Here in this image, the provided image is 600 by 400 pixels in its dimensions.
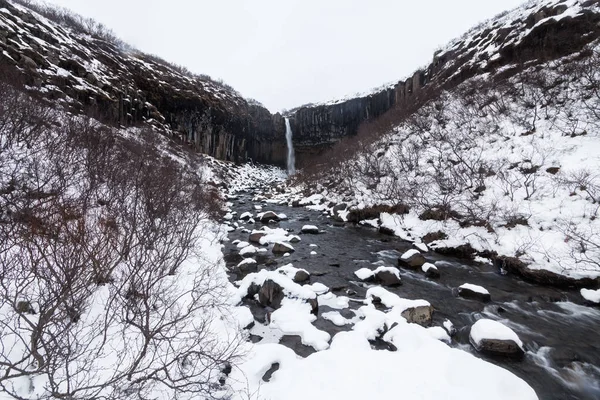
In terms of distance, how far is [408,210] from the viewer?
39.8ft

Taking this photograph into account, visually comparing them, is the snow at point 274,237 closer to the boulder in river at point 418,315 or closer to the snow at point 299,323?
the snow at point 299,323

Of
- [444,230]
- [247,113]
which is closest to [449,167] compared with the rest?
[444,230]

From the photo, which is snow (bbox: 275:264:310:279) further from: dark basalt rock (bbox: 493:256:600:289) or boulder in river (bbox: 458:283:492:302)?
dark basalt rock (bbox: 493:256:600:289)

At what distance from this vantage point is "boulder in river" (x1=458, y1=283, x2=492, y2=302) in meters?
6.09

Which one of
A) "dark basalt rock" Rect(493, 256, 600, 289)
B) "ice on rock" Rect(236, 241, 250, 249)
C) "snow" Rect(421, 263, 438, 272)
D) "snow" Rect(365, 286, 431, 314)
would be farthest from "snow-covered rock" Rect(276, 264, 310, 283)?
"dark basalt rock" Rect(493, 256, 600, 289)

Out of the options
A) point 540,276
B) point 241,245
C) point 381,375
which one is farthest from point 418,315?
point 241,245

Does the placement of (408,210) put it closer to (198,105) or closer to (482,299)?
Answer: (482,299)

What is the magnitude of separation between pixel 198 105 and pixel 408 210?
31.4 metres

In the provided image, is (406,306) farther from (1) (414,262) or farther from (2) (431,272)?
(1) (414,262)

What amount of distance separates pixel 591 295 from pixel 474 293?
238 cm

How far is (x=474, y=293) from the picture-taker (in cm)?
616

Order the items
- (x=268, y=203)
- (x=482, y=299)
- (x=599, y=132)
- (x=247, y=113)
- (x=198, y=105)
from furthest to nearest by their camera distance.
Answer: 1. (x=247, y=113)
2. (x=198, y=105)
3. (x=268, y=203)
4. (x=599, y=132)
5. (x=482, y=299)

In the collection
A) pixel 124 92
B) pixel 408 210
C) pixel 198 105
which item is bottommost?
pixel 408 210

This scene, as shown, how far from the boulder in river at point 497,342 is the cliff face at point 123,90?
19.0 meters
